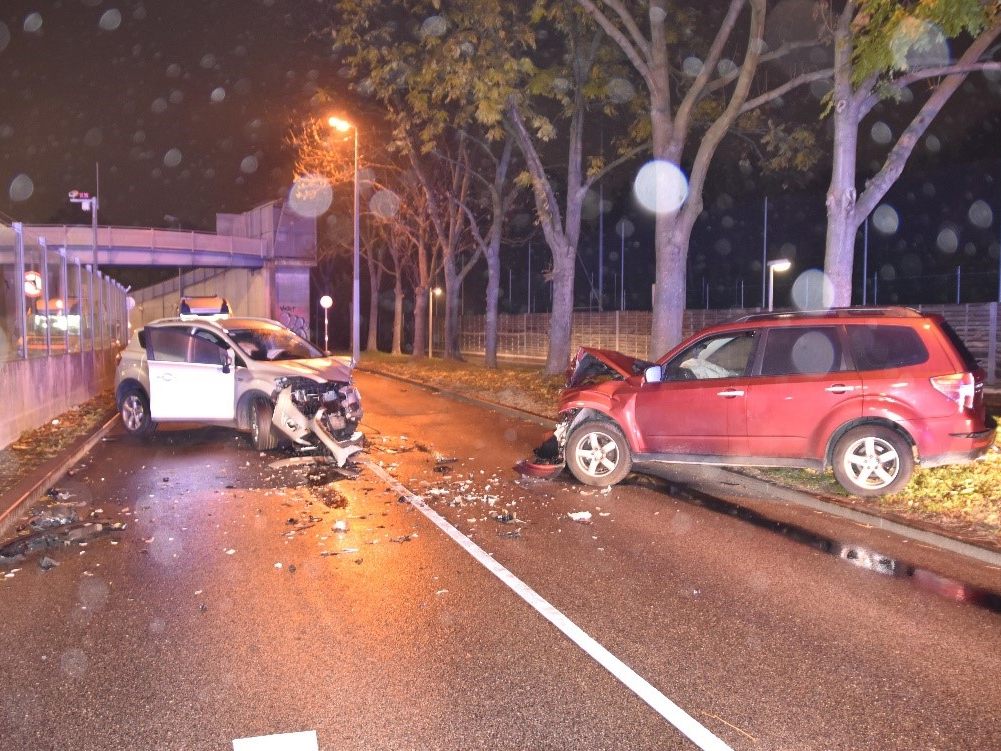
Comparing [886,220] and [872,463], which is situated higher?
[886,220]

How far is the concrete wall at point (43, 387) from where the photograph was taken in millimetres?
12203

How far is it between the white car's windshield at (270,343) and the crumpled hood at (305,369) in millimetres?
411

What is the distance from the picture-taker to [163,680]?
4523mm

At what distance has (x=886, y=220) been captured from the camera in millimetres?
35188

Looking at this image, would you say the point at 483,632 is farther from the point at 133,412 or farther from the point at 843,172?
the point at 133,412

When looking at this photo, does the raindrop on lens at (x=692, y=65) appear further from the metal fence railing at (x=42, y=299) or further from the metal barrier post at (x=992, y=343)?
the metal fence railing at (x=42, y=299)

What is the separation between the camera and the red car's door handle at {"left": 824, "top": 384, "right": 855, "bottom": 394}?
8.42 metres

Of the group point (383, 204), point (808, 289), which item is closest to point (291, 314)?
point (383, 204)

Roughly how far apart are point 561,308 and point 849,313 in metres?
14.8

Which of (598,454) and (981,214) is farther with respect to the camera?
(981,214)

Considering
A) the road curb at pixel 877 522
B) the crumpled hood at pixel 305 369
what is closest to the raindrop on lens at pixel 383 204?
the crumpled hood at pixel 305 369

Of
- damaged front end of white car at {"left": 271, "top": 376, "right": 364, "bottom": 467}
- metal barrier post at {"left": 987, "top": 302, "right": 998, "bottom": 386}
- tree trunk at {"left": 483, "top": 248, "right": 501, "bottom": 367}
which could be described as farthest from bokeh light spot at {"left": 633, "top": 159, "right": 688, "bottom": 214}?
tree trunk at {"left": 483, "top": 248, "right": 501, "bottom": 367}

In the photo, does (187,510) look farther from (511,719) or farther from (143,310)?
(143,310)

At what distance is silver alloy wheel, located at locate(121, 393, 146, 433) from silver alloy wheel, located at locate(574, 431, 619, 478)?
7939 mm
